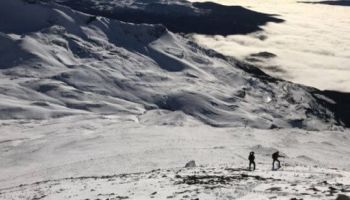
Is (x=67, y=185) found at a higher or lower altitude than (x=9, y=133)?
higher

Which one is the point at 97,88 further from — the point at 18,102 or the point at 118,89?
the point at 18,102

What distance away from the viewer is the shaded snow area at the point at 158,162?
119 feet

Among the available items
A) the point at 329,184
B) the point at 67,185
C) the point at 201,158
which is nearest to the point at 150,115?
the point at 201,158

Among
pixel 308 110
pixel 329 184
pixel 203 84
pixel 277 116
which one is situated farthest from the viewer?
pixel 203 84

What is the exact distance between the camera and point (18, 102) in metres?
156

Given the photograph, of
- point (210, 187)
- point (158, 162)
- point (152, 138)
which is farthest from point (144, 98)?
point (210, 187)

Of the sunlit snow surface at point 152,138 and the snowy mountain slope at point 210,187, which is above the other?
the snowy mountain slope at point 210,187

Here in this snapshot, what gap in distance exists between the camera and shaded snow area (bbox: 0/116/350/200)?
36231 mm

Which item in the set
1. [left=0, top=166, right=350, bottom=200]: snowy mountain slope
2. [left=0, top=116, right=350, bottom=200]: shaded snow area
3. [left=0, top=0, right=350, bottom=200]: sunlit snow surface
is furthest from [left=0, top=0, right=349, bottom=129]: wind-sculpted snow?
[left=0, top=166, right=350, bottom=200]: snowy mountain slope

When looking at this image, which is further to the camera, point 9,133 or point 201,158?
point 9,133

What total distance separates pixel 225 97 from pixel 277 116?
19987 mm

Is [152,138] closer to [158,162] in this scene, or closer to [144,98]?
[158,162]

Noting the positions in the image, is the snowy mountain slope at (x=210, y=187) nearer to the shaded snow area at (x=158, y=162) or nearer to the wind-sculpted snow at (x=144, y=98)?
the shaded snow area at (x=158, y=162)

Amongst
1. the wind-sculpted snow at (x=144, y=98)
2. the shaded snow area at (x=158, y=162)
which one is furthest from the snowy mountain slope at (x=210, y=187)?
the wind-sculpted snow at (x=144, y=98)
